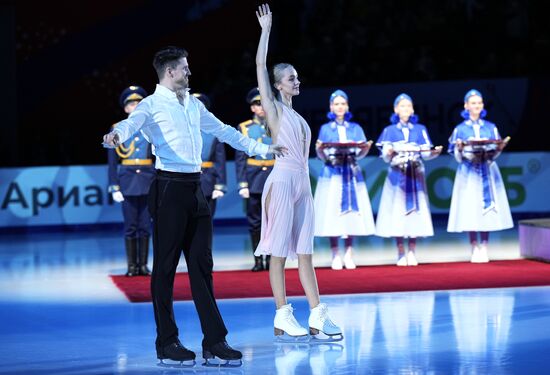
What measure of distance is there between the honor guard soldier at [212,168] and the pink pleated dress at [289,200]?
12.9 ft

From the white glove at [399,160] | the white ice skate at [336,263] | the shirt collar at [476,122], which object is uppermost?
the shirt collar at [476,122]

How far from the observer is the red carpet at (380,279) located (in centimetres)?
1029

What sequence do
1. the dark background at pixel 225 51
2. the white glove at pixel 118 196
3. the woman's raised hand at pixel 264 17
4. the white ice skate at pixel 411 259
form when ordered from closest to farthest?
1. the woman's raised hand at pixel 264 17
2. the white glove at pixel 118 196
3. the white ice skate at pixel 411 259
4. the dark background at pixel 225 51

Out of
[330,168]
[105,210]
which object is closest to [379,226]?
[330,168]

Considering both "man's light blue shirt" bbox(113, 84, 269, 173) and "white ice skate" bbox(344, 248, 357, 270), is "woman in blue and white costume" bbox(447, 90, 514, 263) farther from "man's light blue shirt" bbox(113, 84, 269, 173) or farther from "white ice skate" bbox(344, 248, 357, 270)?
"man's light blue shirt" bbox(113, 84, 269, 173)

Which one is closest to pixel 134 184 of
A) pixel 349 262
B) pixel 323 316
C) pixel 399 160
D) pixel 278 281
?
pixel 349 262

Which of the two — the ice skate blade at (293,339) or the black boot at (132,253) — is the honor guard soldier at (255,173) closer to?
the black boot at (132,253)

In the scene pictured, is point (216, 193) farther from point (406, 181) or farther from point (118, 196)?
point (406, 181)

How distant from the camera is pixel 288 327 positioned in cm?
773

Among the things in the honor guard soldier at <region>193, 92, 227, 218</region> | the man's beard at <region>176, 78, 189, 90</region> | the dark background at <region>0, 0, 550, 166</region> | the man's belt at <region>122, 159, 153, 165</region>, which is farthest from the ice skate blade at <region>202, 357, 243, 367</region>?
the dark background at <region>0, 0, 550, 166</region>

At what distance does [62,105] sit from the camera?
2138cm

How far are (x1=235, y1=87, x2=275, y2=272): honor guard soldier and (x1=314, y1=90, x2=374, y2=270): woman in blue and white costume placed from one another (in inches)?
23.4

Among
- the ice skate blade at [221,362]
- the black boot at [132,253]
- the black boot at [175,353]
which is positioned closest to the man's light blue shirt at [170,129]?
the black boot at [175,353]

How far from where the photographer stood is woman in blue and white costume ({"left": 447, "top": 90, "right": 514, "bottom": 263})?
1231 centimetres
